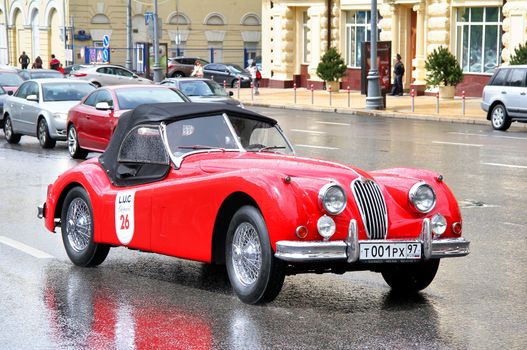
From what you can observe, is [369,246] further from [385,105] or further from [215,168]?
[385,105]

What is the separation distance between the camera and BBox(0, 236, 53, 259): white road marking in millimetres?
11188

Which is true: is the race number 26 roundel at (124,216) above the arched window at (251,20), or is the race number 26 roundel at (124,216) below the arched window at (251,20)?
below

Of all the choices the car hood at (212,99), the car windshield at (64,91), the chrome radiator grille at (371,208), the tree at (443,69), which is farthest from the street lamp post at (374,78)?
the chrome radiator grille at (371,208)

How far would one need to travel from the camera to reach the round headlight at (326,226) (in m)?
8.46

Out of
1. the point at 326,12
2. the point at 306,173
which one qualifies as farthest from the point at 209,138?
the point at 326,12

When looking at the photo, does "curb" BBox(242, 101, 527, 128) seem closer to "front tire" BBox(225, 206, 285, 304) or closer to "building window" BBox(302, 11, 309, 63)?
"building window" BBox(302, 11, 309, 63)

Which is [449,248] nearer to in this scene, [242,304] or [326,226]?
[326,226]

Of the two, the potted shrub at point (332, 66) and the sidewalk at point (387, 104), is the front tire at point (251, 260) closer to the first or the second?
the sidewalk at point (387, 104)

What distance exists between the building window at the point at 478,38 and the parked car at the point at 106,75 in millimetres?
12279

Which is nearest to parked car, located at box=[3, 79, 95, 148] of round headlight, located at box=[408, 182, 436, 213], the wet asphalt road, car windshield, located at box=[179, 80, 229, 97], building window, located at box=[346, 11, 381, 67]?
car windshield, located at box=[179, 80, 229, 97]

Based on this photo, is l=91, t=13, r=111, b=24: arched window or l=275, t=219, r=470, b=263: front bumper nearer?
l=275, t=219, r=470, b=263: front bumper

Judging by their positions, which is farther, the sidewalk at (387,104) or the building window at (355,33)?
the building window at (355,33)

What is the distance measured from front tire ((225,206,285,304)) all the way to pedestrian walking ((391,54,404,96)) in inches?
1430

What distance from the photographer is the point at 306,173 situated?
883cm
